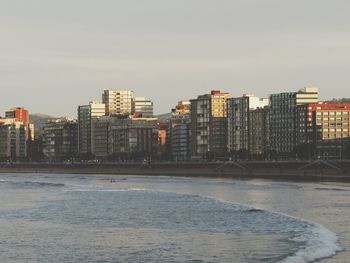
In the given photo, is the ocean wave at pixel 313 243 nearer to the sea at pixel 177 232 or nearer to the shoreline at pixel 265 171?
the sea at pixel 177 232

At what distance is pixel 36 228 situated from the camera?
141 feet

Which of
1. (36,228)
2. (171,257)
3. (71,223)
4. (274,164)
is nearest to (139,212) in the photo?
(71,223)

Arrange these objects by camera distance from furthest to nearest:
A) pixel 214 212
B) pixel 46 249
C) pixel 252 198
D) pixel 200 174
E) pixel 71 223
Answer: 1. pixel 200 174
2. pixel 252 198
3. pixel 214 212
4. pixel 71 223
5. pixel 46 249

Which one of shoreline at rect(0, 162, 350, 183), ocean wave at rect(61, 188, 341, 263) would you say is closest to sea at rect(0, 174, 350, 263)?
ocean wave at rect(61, 188, 341, 263)

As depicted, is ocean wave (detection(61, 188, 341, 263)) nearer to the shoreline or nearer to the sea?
the sea

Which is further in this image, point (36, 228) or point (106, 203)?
point (106, 203)

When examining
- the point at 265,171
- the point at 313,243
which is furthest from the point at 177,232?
the point at 265,171

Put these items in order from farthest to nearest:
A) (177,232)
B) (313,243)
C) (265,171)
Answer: (265,171)
(177,232)
(313,243)

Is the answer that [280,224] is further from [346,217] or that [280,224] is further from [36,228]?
[36,228]

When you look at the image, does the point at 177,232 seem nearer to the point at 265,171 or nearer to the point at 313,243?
the point at 313,243

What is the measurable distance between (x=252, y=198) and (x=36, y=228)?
107ft

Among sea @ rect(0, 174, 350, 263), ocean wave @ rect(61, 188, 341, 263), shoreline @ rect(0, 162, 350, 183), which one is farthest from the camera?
→ shoreline @ rect(0, 162, 350, 183)

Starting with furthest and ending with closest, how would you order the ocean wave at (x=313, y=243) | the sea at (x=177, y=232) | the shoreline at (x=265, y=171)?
the shoreline at (x=265, y=171), the sea at (x=177, y=232), the ocean wave at (x=313, y=243)

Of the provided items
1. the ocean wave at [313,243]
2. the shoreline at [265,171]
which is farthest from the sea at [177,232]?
the shoreline at [265,171]
